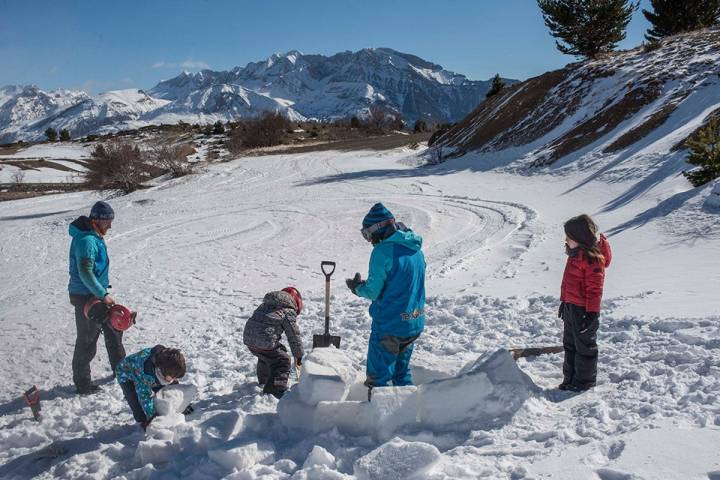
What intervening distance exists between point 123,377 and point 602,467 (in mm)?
3604

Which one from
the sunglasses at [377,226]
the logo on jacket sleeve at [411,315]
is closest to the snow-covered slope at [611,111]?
the logo on jacket sleeve at [411,315]

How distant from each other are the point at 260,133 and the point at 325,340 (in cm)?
4001

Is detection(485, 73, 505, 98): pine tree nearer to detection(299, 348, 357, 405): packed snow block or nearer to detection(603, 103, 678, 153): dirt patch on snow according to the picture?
detection(603, 103, 678, 153): dirt patch on snow

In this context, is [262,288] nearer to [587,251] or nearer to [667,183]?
[587,251]

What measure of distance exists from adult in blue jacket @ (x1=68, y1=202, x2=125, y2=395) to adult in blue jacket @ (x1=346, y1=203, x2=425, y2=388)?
258 cm

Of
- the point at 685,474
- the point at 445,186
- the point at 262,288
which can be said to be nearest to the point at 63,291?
the point at 262,288

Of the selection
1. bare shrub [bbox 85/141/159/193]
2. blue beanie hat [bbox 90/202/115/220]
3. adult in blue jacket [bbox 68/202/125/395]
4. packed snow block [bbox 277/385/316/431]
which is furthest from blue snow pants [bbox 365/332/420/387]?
bare shrub [bbox 85/141/159/193]

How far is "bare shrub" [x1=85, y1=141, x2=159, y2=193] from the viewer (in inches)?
914

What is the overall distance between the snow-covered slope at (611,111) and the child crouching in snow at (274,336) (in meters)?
13.7

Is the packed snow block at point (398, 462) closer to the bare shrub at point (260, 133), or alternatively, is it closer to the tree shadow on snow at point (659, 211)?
the tree shadow on snow at point (659, 211)

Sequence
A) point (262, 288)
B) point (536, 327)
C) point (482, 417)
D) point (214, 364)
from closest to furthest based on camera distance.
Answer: point (482, 417), point (214, 364), point (536, 327), point (262, 288)

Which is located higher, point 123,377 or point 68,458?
point 123,377

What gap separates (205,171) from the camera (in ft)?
88.8

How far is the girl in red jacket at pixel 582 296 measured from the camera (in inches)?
167
